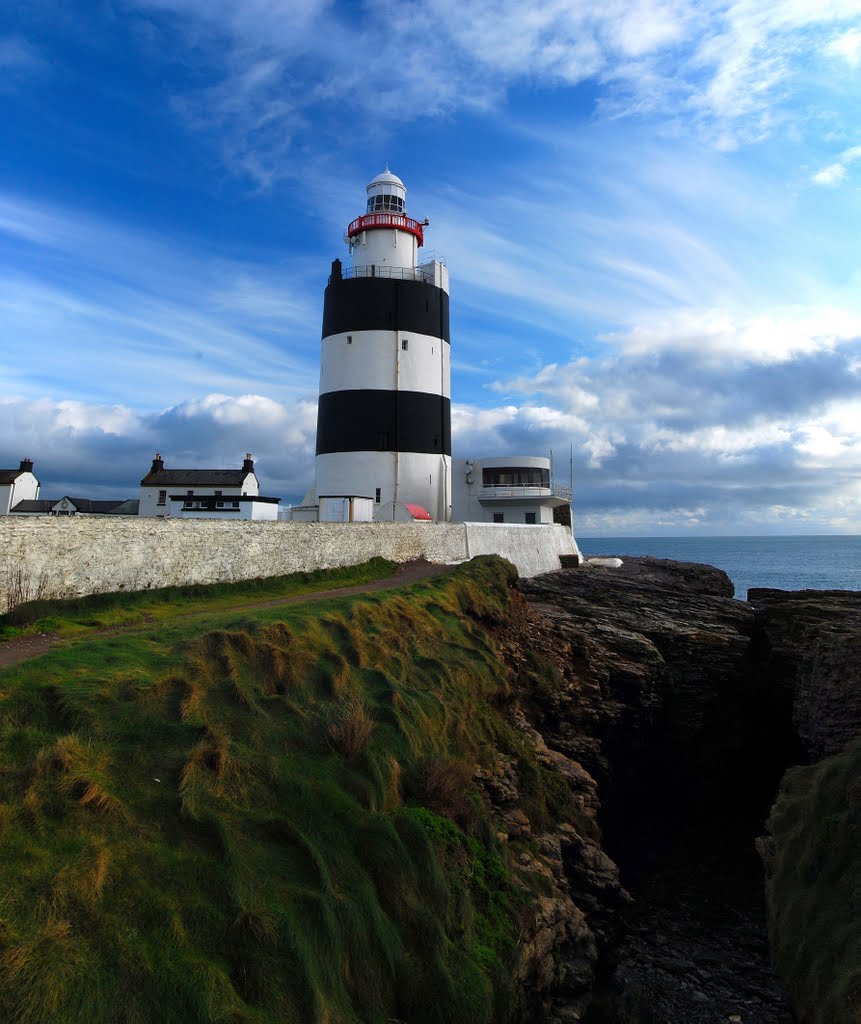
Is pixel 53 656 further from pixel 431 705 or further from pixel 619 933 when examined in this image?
pixel 619 933

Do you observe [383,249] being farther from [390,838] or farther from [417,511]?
[390,838]

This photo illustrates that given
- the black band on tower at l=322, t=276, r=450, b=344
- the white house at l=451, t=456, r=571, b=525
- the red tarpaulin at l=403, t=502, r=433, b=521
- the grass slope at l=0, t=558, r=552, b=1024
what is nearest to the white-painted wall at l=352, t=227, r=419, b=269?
the black band on tower at l=322, t=276, r=450, b=344

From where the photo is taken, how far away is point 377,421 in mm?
31031

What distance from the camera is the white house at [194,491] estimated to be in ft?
100

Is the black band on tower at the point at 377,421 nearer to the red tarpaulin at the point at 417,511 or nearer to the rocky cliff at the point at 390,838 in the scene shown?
the red tarpaulin at the point at 417,511

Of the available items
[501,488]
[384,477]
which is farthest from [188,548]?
[501,488]

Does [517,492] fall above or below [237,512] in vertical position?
above

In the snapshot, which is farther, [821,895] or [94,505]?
[94,505]

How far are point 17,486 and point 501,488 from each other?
26.3m

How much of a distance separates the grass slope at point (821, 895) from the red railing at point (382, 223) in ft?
95.9

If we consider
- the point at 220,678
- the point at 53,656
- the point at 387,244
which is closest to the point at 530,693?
the point at 220,678

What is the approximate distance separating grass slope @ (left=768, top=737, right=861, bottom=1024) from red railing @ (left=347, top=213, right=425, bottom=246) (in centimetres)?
2924

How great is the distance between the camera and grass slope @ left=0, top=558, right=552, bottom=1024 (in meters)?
5.15

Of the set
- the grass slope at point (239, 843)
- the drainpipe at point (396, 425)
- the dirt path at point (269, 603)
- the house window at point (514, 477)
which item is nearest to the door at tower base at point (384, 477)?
the drainpipe at point (396, 425)
